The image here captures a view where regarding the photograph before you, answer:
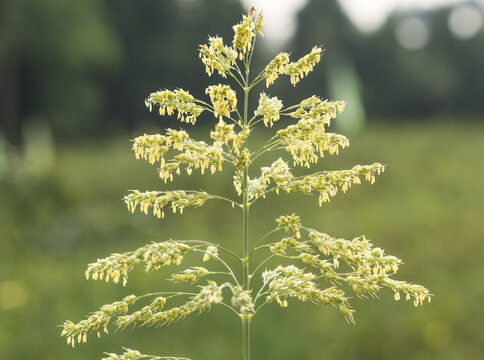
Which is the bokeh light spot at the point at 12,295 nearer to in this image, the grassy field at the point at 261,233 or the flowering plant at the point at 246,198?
the grassy field at the point at 261,233

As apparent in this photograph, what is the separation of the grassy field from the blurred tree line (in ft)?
62.1

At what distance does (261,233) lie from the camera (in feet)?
41.6

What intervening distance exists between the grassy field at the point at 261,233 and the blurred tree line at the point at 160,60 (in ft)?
62.1

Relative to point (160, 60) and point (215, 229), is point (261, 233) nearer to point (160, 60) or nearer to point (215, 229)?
point (215, 229)

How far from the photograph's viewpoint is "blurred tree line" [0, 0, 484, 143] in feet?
121

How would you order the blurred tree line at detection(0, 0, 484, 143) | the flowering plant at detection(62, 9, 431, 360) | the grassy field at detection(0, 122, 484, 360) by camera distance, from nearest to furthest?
the flowering plant at detection(62, 9, 431, 360)
the grassy field at detection(0, 122, 484, 360)
the blurred tree line at detection(0, 0, 484, 143)

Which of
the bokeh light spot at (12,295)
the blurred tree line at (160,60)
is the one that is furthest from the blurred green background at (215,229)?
the blurred tree line at (160,60)

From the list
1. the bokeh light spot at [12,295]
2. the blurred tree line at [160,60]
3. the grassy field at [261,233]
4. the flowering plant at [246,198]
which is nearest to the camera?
the flowering plant at [246,198]

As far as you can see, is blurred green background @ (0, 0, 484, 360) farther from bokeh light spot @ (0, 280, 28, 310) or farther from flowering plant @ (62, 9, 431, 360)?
flowering plant @ (62, 9, 431, 360)

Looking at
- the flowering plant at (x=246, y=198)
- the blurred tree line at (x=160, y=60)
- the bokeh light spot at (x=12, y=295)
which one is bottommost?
the flowering plant at (x=246, y=198)

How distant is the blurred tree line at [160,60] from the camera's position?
121 ft

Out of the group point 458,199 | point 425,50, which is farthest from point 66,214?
point 425,50

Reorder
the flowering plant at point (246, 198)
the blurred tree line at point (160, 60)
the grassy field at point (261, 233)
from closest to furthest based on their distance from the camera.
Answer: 1. the flowering plant at point (246, 198)
2. the grassy field at point (261, 233)
3. the blurred tree line at point (160, 60)

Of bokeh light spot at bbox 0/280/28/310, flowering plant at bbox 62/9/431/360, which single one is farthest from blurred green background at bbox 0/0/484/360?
flowering plant at bbox 62/9/431/360
